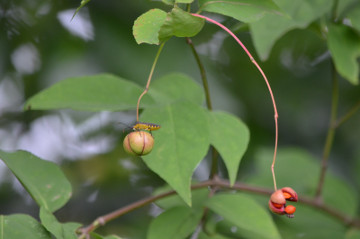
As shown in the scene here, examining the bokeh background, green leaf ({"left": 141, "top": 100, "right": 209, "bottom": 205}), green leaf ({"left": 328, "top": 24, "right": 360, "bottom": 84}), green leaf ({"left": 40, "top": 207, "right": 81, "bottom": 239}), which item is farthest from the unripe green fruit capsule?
the bokeh background

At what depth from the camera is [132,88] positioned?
1.17 m

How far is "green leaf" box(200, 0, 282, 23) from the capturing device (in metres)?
0.93

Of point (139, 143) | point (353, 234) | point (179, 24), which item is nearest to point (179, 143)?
point (139, 143)

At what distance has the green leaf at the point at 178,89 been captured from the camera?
3.99ft

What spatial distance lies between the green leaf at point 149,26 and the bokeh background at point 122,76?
0.86 meters

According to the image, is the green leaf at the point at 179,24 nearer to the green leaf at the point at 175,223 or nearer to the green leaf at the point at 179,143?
the green leaf at the point at 179,143

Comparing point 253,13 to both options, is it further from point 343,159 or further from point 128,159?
point 343,159

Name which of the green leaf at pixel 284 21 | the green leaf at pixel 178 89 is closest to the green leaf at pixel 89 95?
the green leaf at pixel 178 89

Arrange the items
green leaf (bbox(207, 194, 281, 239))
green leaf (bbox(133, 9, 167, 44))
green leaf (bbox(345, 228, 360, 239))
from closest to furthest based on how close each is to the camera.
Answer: green leaf (bbox(133, 9, 167, 44)) → green leaf (bbox(207, 194, 281, 239)) → green leaf (bbox(345, 228, 360, 239))

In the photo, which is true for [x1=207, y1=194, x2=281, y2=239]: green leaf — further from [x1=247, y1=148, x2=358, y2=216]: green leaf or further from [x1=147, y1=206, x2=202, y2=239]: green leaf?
[x1=247, y1=148, x2=358, y2=216]: green leaf

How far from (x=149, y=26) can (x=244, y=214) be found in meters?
0.48

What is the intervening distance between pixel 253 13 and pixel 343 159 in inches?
58.8

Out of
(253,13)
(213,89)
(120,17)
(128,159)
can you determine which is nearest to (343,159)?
(213,89)

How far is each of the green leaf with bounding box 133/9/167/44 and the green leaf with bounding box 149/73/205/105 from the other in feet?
1.10
